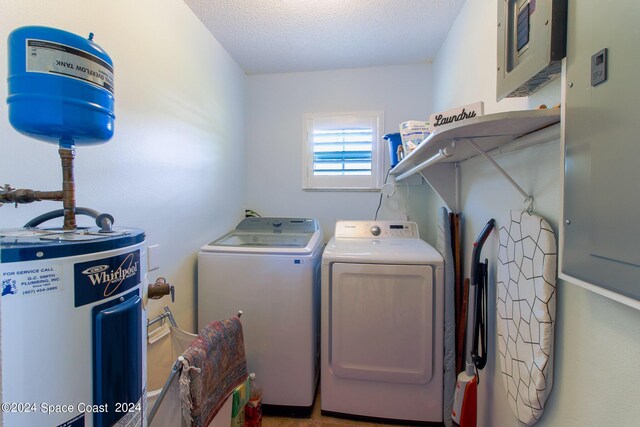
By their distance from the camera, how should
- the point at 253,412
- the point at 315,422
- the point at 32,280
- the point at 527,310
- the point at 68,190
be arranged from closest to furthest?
the point at 32,280 < the point at 68,190 < the point at 527,310 < the point at 253,412 < the point at 315,422

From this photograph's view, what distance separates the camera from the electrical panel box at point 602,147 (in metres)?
0.52

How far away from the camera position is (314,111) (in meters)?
2.63

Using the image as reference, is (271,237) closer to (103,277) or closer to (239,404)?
(239,404)

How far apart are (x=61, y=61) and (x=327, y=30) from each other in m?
1.80

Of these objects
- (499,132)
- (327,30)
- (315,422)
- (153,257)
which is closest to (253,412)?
(315,422)

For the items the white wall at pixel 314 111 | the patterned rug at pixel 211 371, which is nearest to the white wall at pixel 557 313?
the white wall at pixel 314 111

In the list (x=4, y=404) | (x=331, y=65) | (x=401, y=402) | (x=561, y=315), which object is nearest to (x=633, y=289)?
(x=561, y=315)

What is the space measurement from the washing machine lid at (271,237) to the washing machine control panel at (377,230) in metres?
0.23

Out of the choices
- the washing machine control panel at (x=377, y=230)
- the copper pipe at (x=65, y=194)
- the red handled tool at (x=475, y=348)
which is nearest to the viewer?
the copper pipe at (x=65, y=194)

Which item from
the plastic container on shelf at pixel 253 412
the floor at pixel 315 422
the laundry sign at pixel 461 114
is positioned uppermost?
the laundry sign at pixel 461 114

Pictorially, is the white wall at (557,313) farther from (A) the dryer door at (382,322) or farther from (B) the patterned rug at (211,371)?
(B) the patterned rug at (211,371)

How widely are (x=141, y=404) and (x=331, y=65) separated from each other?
264 centimetres

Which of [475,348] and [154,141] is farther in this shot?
[154,141]

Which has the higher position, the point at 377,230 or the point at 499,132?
the point at 499,132
